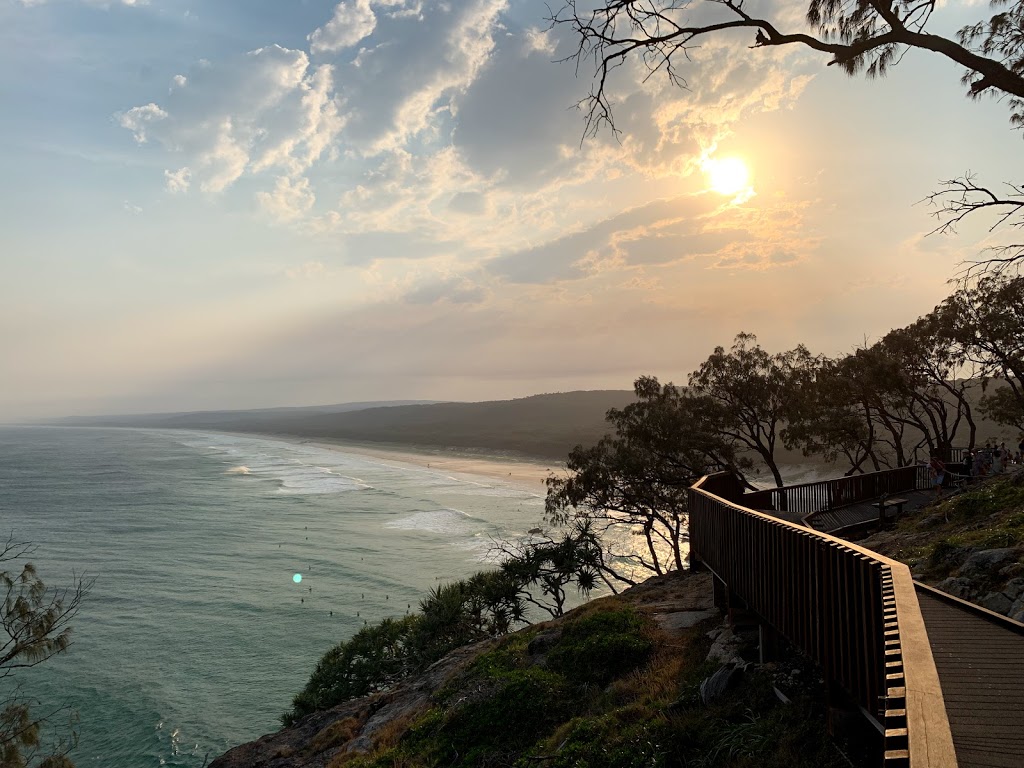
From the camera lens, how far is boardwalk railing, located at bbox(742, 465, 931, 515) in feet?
60.7

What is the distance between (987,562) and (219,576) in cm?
4985

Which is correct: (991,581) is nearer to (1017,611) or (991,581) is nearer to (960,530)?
(1017,611)

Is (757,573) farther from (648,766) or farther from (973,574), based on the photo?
(973,574)

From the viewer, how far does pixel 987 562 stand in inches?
349

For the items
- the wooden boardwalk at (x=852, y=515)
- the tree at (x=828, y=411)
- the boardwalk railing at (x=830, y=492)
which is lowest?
the wooden boardwalk at (x=852, y=515)

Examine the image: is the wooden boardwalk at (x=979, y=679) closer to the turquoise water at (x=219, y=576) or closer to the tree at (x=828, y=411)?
the tree at (x=828, y=411)

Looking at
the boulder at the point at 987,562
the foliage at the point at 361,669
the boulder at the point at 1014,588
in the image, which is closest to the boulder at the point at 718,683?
the boulder at the point at 1014,588

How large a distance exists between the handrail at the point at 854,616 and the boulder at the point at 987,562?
11.4 feet

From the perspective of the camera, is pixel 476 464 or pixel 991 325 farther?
pixel 476 464

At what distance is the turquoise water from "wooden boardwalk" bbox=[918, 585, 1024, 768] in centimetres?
2661

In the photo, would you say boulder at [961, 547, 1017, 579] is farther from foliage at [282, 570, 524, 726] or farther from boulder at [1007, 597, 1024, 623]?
foliage at [282, 570, 524, 726]

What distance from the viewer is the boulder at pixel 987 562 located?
8633mm

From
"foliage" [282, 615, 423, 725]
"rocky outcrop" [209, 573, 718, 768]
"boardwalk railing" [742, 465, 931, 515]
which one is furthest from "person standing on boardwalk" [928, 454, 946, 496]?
"foliage" [282, 615, 423, 725]

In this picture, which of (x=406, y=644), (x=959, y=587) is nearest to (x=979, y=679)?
(x=959, y=587)
